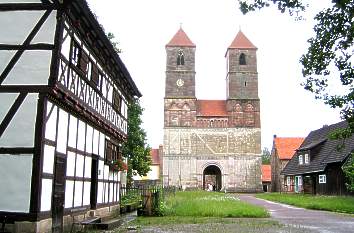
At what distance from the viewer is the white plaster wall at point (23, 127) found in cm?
1156

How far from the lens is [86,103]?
50.4 feet

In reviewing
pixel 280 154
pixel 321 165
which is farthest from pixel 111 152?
pixel 280 154

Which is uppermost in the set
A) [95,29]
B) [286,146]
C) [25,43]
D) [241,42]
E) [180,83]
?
[241,42]

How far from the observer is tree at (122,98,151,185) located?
42.2 meters

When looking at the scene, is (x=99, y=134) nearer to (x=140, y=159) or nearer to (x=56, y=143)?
(x=56, y=143)

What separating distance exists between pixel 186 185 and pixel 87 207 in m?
53.3

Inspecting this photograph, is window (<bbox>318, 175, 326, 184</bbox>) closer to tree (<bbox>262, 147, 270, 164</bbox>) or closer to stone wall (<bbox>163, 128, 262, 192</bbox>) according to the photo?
stone wall (<bbox>163, 128, 262, 192</bbox>)

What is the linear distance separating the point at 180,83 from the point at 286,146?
19.8m

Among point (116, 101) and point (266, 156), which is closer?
point (116, 101)

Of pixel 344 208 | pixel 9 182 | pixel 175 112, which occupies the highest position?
pixel 175 112

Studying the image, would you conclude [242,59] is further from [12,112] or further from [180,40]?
[12,112]

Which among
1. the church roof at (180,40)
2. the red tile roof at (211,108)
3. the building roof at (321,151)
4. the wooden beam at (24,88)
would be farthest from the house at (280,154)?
the wooden beam at (24,88)

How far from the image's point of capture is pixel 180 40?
248 feet

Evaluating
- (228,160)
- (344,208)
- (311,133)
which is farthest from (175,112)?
(344,208)
